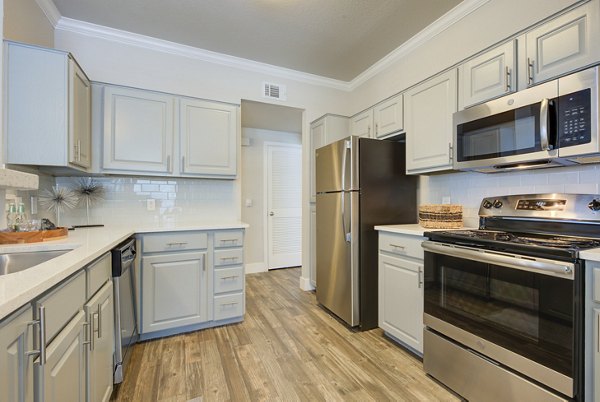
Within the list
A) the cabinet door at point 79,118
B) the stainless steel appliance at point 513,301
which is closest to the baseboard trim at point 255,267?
the cabinet door at point 79,118

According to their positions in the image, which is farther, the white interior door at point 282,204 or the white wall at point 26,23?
the white interior door at point 282,204

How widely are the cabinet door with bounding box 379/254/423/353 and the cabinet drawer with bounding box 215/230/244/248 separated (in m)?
1.24

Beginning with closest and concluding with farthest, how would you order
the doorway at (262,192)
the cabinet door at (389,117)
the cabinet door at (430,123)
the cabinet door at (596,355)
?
the cabinet door at (596,355) → the cabinet door at (430,123) → the cabinet door at (389,117) → the doorway at (262,192)

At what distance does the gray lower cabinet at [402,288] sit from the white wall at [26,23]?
2.90m

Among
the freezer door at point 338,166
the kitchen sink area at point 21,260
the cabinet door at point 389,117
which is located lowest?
the kitchen sink area at point 21,260

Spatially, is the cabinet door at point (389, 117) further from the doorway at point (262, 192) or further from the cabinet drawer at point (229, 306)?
the cabinet drawer at point (229, 306)

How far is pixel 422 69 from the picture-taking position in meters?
2.64

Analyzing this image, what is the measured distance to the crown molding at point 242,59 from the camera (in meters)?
2.26

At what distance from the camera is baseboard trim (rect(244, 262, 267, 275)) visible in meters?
4.32

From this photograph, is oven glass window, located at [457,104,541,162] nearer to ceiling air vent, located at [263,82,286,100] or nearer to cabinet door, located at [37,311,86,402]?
ceiling air vent, located at [263,82,286,100]

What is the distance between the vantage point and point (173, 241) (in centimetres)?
226

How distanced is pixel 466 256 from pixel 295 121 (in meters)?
3.00

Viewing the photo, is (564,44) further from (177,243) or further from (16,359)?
(177,243)

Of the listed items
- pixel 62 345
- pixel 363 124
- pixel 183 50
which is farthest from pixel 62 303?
pixel 363 124
